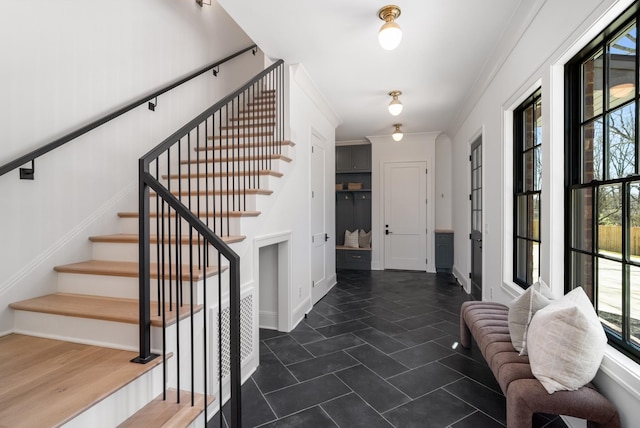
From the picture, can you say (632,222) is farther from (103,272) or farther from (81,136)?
(81,136)

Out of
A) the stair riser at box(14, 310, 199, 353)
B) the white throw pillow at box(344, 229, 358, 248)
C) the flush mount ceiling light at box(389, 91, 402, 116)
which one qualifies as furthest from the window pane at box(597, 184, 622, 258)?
the white throw pillow at box(344, 229, 358, 248)


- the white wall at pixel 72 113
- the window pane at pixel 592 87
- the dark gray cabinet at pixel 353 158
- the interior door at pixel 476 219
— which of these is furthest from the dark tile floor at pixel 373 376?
the dark gray cabinet at pixel 353 158

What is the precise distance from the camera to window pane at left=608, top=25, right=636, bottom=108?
1555 mm

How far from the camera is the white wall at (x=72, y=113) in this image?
6.73ft

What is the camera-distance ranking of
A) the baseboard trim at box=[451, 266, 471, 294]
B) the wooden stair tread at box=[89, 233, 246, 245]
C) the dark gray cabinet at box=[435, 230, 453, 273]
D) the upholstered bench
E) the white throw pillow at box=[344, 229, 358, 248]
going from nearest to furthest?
the upholstered bench < the wooden stair tread at box=[89, 233, 246, 245] < the baseboard trim at box=[451, 266, 471, 294] < the dark gray cabinet at box=[435, 230, 453, 273] < the white throw pillow at box=[344, 229, 358, 248]

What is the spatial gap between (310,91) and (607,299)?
3565mm

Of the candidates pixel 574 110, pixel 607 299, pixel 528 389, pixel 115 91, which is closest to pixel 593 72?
pixel 574 110

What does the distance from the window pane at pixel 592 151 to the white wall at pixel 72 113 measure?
143 inches

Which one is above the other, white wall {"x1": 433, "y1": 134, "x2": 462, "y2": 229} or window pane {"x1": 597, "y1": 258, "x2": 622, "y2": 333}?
white wall {"x1": 433, "y1": 134, "x2": 462, "y2": 229}

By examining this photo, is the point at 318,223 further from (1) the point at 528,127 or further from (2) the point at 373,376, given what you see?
(1) the point at 528,127

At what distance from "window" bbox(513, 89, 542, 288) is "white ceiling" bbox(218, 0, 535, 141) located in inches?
27.8

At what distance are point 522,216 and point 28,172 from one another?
4048 mm

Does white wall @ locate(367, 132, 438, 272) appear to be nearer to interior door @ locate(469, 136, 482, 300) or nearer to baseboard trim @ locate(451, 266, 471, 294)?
baseboard trim @ locate(451, 266, 471, 294)

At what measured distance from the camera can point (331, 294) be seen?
4.95 metres
